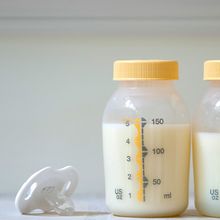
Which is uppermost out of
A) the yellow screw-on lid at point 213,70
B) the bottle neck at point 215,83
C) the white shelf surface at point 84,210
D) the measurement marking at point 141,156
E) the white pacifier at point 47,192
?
the yellow screw-on lid at point 213,70

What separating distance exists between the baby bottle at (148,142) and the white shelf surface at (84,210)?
38 millimetres

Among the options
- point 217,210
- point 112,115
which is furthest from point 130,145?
point 217,210

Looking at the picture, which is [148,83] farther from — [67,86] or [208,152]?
[67,86]

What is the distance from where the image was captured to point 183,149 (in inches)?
39.1

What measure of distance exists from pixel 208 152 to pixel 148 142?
9 cm

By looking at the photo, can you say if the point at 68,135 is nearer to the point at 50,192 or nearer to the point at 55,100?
the point at 55,100

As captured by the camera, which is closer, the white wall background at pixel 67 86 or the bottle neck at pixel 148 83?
the bottle neck at pixel 148 83

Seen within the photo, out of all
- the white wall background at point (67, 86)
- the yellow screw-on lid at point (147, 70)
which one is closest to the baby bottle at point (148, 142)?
the yellow screw-on lid at point (147, 70)

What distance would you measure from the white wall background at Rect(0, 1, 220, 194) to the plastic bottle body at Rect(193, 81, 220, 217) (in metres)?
0.27

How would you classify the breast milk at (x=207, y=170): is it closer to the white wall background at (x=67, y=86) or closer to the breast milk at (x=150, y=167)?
the breast milk at (x=150, y=167)

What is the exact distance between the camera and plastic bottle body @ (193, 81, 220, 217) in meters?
0.98

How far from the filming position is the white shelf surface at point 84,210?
3.29 ft

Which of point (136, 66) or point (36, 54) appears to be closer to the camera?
point (136, 66)

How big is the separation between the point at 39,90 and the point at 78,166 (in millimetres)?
161
